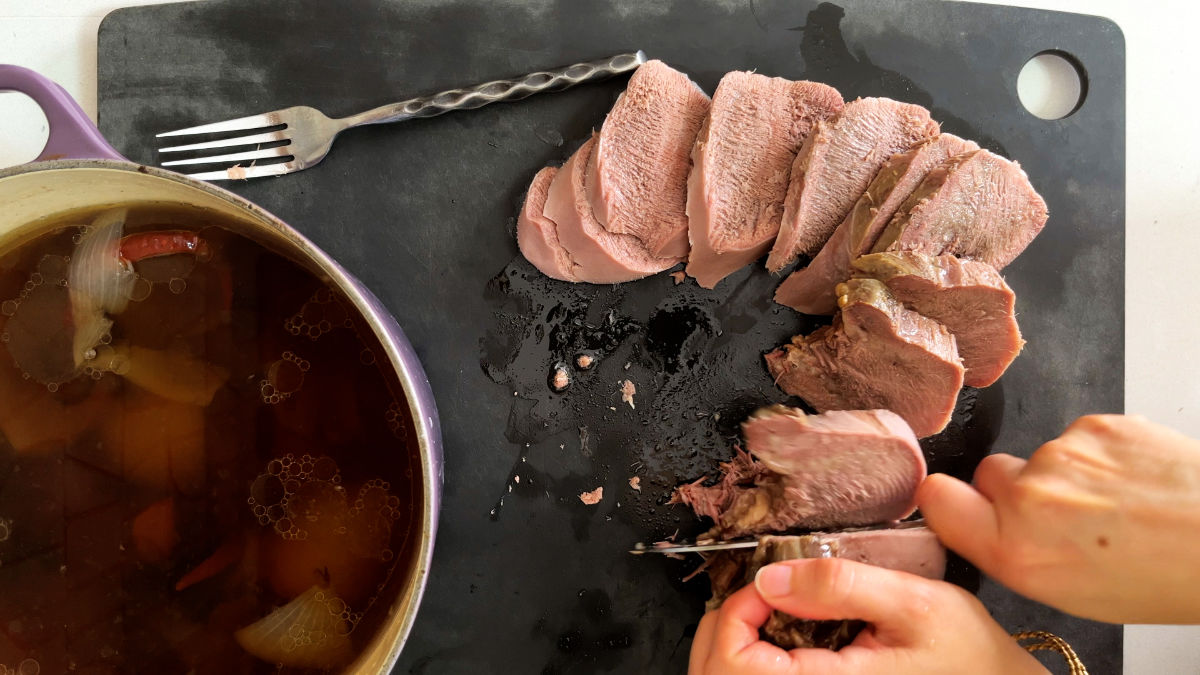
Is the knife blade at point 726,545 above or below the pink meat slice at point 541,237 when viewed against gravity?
below

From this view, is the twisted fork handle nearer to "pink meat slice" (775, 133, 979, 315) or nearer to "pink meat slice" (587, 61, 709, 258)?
"pink meat slice" (587, 61, 709, 258)

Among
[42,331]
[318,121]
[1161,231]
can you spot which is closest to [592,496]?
[318,121]

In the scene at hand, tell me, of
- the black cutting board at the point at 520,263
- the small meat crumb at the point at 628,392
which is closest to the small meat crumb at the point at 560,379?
the black cutting board at the point at 520,263

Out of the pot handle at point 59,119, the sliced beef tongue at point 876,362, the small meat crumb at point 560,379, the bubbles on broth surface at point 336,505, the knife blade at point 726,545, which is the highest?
the pot handle at point 59,119

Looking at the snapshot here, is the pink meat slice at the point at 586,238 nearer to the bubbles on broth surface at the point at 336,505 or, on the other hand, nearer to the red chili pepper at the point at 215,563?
the bubbles on broth surface at the point at 336,505

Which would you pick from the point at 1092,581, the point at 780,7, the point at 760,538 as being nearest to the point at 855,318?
the point at 760,538

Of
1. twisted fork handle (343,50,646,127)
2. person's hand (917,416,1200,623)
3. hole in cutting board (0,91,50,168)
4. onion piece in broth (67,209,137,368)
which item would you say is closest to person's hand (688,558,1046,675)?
person's hand (917,416,1200,623)

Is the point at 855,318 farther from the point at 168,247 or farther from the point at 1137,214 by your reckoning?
the point at 168,247
